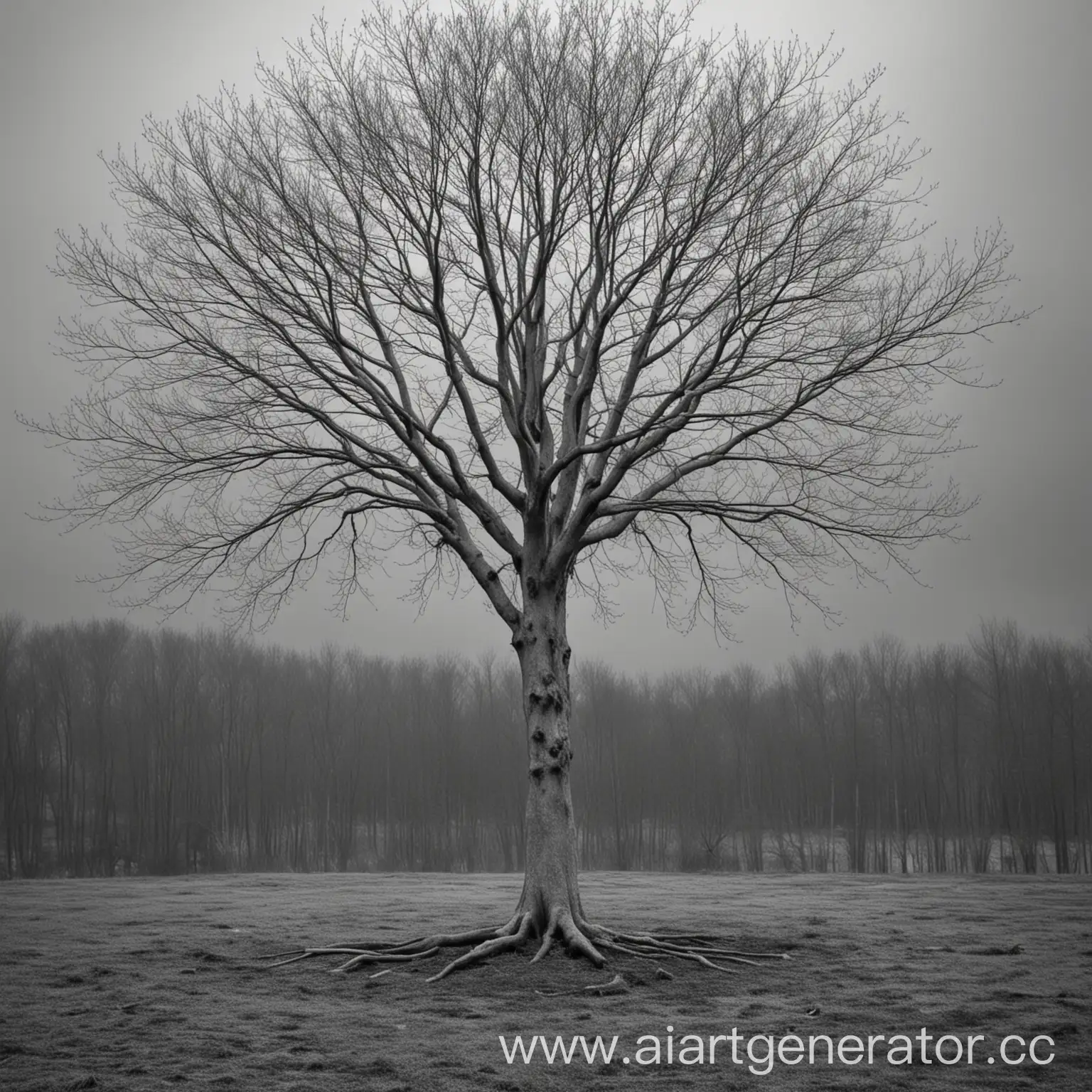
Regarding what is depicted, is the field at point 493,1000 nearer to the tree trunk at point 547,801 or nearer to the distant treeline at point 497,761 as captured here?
the tree trunk at point 547,801

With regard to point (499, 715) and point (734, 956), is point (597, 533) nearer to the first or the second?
point (734, 956)

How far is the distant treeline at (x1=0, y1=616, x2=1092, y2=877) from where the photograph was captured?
41.3 m

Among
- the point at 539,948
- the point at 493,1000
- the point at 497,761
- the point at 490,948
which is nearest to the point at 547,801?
the point at 539,948

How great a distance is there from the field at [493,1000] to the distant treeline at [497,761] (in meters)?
29.1

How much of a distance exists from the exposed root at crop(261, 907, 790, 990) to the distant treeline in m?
32.6

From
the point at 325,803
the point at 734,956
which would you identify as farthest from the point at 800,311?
the point at 325,803

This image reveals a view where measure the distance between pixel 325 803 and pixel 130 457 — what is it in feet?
134

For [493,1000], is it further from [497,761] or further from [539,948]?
[497,761]

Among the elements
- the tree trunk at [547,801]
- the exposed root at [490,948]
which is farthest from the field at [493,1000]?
the tree trunk at [547,801]

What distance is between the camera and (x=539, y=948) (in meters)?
9.71

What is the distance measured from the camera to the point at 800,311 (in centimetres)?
1073

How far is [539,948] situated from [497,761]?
43111 mm

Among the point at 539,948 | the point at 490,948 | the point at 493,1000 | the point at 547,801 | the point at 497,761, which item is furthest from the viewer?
the point at 497,761

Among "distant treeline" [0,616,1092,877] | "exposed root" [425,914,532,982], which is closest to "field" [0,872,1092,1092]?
"exposed root" [425,914,532,982]
